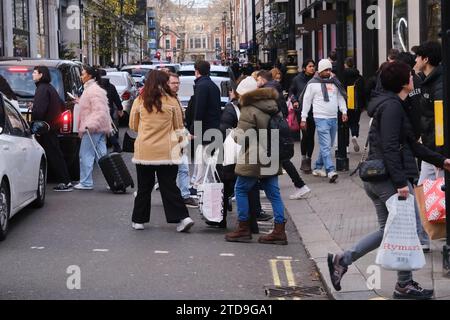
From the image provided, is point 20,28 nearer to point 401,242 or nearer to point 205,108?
point 205,108

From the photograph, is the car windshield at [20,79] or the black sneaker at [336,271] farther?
the car windshield at [20,79]

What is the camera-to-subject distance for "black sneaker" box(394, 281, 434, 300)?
6645 millimetres

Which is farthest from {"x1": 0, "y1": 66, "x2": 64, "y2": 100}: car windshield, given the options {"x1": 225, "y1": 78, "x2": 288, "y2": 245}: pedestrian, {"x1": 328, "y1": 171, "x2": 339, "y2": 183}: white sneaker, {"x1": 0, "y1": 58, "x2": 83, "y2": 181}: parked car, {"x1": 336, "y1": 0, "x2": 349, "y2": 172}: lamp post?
{"x1": 225, "y1": 78, "x2": 288, "y2": 245}: pedestrian

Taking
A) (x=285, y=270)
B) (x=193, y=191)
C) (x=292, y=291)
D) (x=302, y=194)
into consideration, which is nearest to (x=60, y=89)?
(x=193, y=191)

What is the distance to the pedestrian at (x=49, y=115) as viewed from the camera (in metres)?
12.9

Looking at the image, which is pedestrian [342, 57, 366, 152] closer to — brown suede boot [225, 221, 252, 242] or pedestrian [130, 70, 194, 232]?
pedestrian [130, 70, 194, 232]

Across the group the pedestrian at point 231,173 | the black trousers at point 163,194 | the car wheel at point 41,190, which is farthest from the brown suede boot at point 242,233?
the car wheel at point 41,190

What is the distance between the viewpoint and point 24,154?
10.5 m

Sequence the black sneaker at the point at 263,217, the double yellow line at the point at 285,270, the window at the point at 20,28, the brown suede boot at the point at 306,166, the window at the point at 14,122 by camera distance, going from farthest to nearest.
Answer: the window at the point at 20,28, the brown suede boot at the point at 306,166, the black sneaker at the point at 263,217, the window at the point at 14,122, the double yellow line at the point at 285,270

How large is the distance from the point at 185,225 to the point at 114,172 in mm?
3122

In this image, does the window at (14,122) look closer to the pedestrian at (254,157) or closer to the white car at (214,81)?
the pedestrian at (254,157)

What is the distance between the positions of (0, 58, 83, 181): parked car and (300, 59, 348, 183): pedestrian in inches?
139

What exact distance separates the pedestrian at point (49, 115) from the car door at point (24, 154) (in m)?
1.42

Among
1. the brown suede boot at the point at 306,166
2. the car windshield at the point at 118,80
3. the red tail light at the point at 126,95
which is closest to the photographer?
the brown suede boot at the point at 306,166
